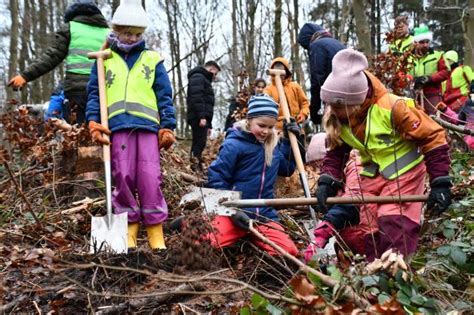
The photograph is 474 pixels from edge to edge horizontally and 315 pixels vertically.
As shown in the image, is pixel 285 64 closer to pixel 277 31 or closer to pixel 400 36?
pixel 400 36

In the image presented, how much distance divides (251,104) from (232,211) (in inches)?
42.8

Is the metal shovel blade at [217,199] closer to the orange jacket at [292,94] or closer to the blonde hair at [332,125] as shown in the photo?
the blonde hair at [332,125]

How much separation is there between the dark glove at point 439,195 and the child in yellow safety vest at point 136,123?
2074 millimetres

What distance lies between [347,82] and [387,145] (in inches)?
20.0

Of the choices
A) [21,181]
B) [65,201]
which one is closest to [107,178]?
[65,201]

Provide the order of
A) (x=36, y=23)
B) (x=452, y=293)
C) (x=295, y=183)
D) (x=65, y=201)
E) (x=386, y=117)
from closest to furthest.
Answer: (x=452, y=293) → (x=386, y=117) → (x=65, y=201) → (x=295, y=183) → (x=36, y=23)

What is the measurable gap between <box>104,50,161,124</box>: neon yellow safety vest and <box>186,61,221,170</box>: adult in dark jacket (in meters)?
4.98

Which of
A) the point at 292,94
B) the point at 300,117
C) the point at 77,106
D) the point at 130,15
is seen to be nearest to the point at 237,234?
the point at 130,15

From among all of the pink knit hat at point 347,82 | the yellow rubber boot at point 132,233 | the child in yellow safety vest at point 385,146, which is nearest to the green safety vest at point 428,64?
the child in yellow safety vest at point 385,146

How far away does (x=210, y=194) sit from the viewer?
13.4 ft

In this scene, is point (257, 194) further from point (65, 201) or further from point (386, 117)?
point (65, 201)

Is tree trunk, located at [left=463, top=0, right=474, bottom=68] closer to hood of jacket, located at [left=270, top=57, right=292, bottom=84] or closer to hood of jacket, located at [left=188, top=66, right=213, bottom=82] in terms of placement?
hood of jacket, located at [left=270, top=57, right=292, bottom=84]

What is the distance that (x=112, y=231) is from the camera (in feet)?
13.7

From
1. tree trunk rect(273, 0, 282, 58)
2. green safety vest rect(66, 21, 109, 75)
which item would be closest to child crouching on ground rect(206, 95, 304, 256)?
green safety vest rect(66, 21, 109, 75)
